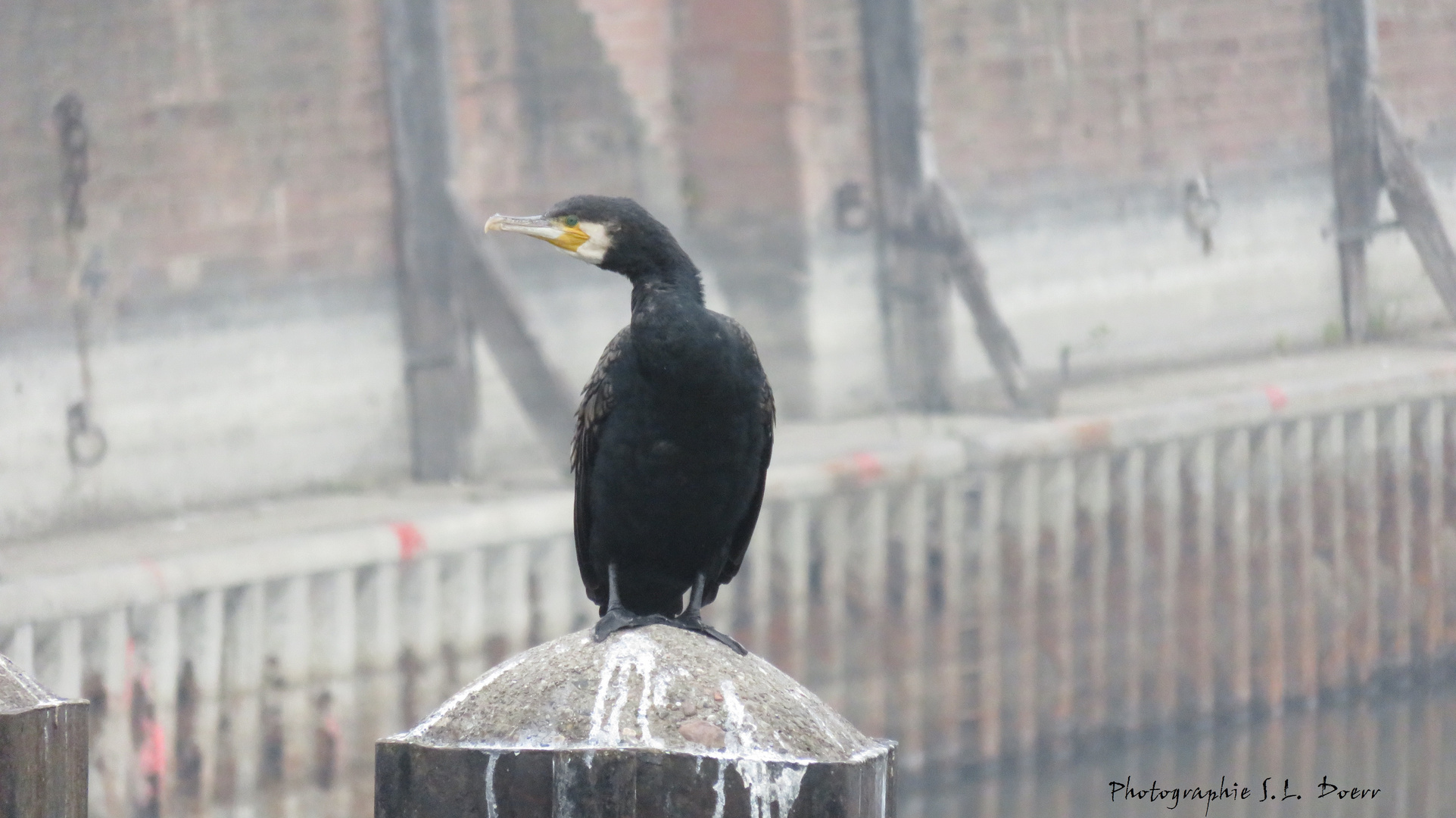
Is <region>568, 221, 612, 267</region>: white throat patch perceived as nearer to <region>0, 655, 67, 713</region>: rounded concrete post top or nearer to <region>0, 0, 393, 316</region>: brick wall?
<region>0, 655, 67, 713</region>: rounded concrete post top

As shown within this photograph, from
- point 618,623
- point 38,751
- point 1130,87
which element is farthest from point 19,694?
point 1130,87

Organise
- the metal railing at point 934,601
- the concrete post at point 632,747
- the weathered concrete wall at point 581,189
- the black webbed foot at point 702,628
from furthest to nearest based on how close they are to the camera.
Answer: the weathered concrete wall at point 581,189
the metal railing at point 934,601
the black webbed foot at point 702,628
the concrete post at point 632,747

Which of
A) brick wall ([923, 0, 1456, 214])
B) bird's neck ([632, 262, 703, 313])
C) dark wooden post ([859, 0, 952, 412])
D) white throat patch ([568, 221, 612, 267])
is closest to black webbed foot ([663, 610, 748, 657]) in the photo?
bird's neck ([632, 262, 703, 313])

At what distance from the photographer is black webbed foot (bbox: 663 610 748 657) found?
3.88 metres

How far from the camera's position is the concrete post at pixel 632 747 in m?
3.32

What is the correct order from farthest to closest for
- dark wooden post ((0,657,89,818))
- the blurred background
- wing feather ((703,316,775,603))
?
the blurred background < wing feather ((703,316,775,603)) < dark wooden post ((0,657,89,818))

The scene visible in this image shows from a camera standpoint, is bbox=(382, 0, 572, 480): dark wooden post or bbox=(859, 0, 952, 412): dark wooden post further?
bbox=(859, 0, 952, 412): dark wooden post

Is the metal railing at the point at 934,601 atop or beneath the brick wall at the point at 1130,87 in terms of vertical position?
beneath

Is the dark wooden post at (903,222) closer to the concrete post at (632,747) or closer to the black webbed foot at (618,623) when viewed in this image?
the black webbed foot at (618,623)

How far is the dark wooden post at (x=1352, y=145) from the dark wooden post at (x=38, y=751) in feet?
44.1

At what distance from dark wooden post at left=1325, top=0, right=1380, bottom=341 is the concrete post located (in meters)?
13.2

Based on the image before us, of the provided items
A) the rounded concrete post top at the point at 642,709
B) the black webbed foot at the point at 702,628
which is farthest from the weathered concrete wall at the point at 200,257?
the rounded concrete post top at the point at 642,709

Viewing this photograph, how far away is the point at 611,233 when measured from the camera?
4.43 metres

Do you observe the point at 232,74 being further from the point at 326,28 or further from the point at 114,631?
Answer: the point at 114,631
